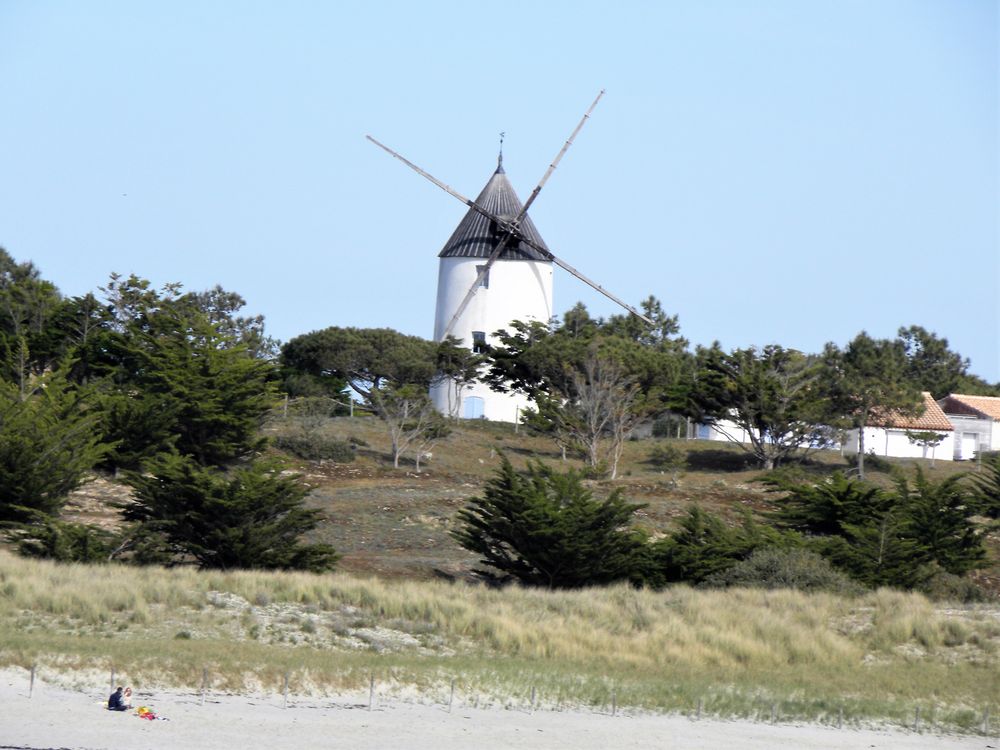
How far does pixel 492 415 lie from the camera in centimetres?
6738

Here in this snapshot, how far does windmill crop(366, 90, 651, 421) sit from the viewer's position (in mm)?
67500

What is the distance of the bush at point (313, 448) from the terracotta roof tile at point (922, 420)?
2104 cm

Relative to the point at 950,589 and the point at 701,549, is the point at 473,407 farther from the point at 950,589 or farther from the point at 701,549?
the point at 950,589

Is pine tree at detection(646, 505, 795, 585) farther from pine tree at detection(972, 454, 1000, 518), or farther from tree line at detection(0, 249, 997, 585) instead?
pine tree at detection(972, 454, 1000, 518)

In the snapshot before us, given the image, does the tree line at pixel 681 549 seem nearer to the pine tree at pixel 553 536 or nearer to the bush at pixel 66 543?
the pine tree at pixel 553 536

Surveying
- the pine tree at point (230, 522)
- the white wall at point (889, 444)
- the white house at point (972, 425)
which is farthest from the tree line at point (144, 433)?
the white house at point (972, 425)

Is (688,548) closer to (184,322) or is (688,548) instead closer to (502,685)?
(502,685)

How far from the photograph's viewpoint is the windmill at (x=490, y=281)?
6750cm

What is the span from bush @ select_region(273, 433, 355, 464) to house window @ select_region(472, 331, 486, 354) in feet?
51.9

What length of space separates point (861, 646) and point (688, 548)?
22.0 feet

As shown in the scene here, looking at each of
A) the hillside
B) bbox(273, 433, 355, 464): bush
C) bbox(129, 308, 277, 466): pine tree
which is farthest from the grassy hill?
bbox(273, 433, 355, 464): bush

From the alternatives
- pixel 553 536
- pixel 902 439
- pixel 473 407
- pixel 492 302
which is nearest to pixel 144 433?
pixel 553 536

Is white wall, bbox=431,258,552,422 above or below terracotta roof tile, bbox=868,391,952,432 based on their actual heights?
above

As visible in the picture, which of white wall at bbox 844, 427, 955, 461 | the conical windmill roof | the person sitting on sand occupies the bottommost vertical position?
the person sitting on sand
